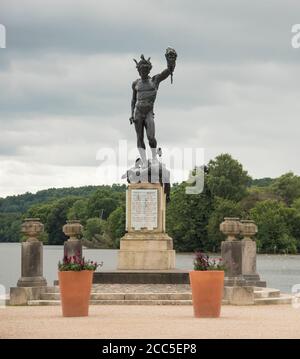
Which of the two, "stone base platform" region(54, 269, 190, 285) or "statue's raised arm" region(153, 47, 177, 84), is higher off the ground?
"statue's raised arm" region(153, 47, 177, 84)

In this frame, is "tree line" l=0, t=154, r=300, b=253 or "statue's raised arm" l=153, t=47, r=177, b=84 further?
"tree line" l=0, t=154, r=300, b=253

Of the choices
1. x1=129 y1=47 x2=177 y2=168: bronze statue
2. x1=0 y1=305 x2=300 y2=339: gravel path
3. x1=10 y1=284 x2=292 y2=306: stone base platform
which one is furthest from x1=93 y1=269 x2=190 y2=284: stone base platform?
x1=129 y1=47 x2=177 y2=168: bronze statue

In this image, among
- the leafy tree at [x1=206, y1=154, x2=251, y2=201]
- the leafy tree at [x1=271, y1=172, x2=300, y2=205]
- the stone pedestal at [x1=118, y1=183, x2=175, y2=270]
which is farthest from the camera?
the leafy tree at [x1=271, y1=172, x2=300, y2=205]

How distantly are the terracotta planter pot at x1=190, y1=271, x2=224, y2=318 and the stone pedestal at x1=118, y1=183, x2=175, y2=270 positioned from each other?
8168 millimetres

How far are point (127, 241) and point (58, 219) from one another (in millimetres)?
105677

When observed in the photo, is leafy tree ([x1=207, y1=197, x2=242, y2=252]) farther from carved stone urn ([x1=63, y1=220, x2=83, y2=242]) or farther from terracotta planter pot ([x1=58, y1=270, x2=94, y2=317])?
terracotta planter pot ([x1=58, y1=270, x2=94, y2=317])

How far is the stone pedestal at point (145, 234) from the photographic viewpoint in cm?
2756

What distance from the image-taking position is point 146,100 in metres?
28.9

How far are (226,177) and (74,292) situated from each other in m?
79.0

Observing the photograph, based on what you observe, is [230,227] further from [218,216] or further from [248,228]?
[218,216]

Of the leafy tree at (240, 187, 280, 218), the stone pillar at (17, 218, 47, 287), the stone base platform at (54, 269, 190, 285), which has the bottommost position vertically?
the stone base platform at (54, 269, 190, 285)

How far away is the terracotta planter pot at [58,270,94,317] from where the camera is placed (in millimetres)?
19375
